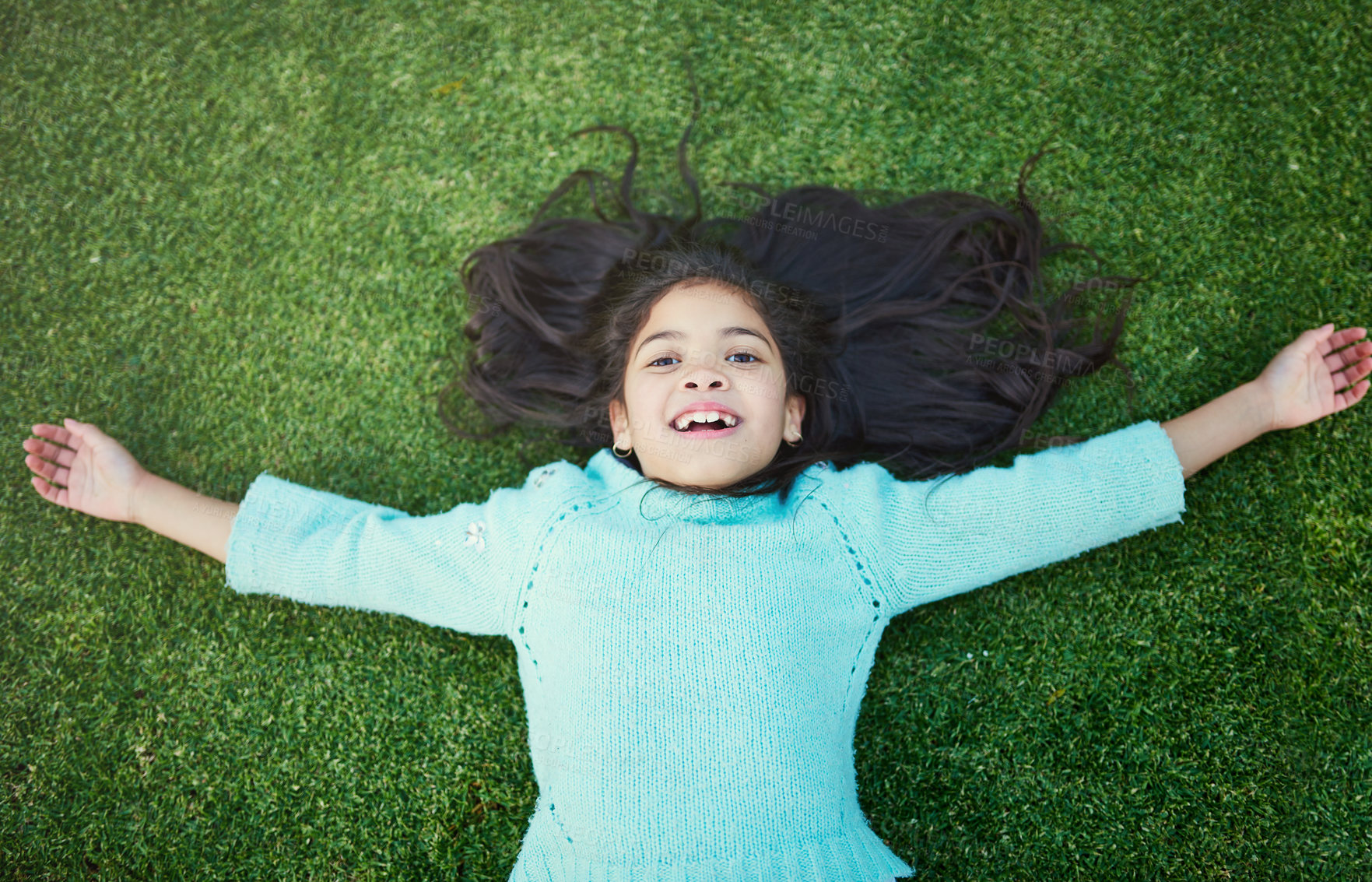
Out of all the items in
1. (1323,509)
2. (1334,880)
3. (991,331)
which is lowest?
(1334,880)

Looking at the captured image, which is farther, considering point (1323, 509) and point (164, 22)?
point (164, 22)

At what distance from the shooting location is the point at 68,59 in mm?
2912

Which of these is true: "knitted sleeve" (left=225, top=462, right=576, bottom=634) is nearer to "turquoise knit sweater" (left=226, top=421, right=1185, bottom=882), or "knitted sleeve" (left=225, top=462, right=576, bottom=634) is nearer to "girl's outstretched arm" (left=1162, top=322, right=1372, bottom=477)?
"turquoise knit sweater" (left=226, top=421, right=1185, bottom=882)

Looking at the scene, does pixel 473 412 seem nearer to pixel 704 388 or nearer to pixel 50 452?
pixel 704 388

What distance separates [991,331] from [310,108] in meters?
2.50

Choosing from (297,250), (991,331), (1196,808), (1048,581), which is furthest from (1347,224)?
(297,250)

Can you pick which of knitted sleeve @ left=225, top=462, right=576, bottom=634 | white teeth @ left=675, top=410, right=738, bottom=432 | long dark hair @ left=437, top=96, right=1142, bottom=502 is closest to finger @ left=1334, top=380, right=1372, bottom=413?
long dark hair @ left=437, top=96, right=1142, bottom=502

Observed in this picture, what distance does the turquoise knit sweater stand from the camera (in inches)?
80.2

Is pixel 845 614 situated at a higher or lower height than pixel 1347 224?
lower

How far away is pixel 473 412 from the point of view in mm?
2754

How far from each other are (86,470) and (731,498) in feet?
6.62

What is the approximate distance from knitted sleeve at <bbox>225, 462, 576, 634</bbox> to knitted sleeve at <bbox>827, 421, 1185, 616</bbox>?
0.93 metres

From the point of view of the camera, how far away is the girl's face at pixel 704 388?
2.13 meters

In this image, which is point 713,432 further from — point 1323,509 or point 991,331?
point 1323,509
